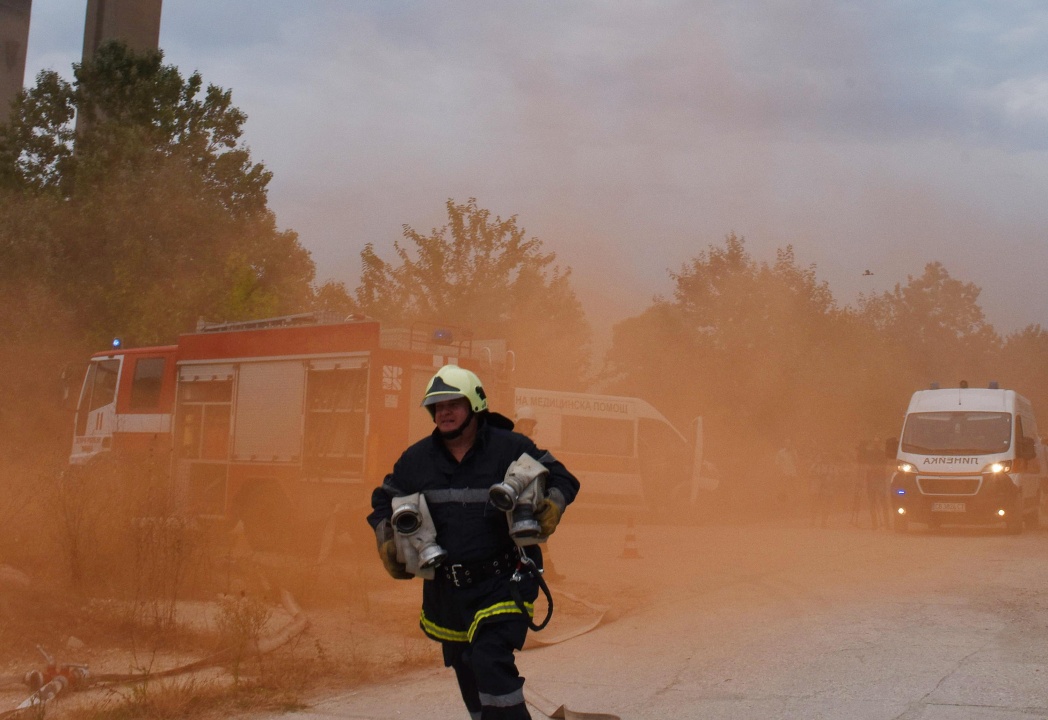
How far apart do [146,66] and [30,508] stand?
813 inches

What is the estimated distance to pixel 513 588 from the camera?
13.9 feet

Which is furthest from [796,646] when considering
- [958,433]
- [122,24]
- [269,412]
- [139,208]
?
[122,24]

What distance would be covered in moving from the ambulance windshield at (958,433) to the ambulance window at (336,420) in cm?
976

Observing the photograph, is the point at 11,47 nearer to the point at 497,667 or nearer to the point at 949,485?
the point at 949,485

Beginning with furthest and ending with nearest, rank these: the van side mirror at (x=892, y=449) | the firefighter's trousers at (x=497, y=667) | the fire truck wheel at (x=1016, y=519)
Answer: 1. the van side mirror at (x=892, y=449)
2. the fire truck wheel at (x=1016, y=519)
3. the firefighter's trousers at (x=497, y=667)

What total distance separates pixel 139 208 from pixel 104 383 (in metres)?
10.2

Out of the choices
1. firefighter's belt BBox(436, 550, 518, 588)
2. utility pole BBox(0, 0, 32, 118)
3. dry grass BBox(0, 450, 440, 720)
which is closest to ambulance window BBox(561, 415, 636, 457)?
dry grass BBox(0, 450, 440, 720)

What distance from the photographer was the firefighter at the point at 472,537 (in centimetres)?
417

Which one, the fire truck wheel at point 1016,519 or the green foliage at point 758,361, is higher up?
the green foliage at point 758,361

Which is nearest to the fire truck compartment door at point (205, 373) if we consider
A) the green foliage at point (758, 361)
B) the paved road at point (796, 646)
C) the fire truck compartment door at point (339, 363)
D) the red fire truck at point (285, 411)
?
the red fire truck at point (285, 411)

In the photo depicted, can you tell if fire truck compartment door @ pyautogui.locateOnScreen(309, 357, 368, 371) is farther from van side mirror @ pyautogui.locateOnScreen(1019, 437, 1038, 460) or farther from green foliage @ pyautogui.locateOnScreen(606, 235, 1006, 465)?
green foliage @ pyautogui.locateOnScreen(606, 235, 1006, 465)

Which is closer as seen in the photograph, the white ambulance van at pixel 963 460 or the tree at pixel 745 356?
the white ambulance van at pixel 963 460

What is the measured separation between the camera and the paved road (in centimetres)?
610

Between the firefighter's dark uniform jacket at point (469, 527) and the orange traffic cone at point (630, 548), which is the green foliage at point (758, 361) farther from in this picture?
the firefighter's dark uniform jacket at point (469, 527)
